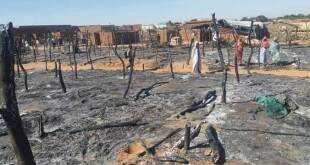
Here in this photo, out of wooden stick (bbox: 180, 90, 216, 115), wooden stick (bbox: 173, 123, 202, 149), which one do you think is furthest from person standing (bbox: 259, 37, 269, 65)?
wooden stick (bbox: 173, 123, 202, 149)

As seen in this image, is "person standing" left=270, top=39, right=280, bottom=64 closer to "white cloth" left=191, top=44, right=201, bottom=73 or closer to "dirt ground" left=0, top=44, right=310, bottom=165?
"dirt ground" left=0, top=44, right=310, bottom=165

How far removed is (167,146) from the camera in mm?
8664

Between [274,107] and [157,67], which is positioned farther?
[157,67]

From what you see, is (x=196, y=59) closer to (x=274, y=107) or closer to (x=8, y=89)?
(x=274, y=107)

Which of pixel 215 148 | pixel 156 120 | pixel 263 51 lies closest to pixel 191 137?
pixel 215 148

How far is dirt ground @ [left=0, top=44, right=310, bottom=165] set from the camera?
8484 millimetres

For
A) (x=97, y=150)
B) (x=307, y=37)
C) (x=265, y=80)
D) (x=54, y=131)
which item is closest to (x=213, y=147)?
(x=97, y=150)

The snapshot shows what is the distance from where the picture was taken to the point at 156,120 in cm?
1077

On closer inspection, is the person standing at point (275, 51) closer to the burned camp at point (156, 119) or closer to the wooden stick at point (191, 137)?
the burned camp at point (156, 119)

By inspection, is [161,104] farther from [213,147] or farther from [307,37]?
[307,37]

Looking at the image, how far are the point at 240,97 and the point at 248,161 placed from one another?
4.56 m

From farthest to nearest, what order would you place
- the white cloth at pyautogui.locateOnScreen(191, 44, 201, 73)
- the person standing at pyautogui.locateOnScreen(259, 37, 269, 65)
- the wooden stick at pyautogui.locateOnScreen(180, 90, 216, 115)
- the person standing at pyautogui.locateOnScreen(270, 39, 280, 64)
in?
1. the person standing at pyautogui.locateOnScreen(270, 39, 280, 64)
2. the person standing at pyautogui.locateOnScreen(259, 37, 269, 65)
3. the white cloth at pyautogui.locateOnScreen(191, 44, 201, 73)
4. the wooden stick at pyautogui.locateOnScreen(180, 90, 216, 115)

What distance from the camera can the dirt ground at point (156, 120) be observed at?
8.48m

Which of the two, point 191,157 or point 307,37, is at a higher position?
point 307,37
